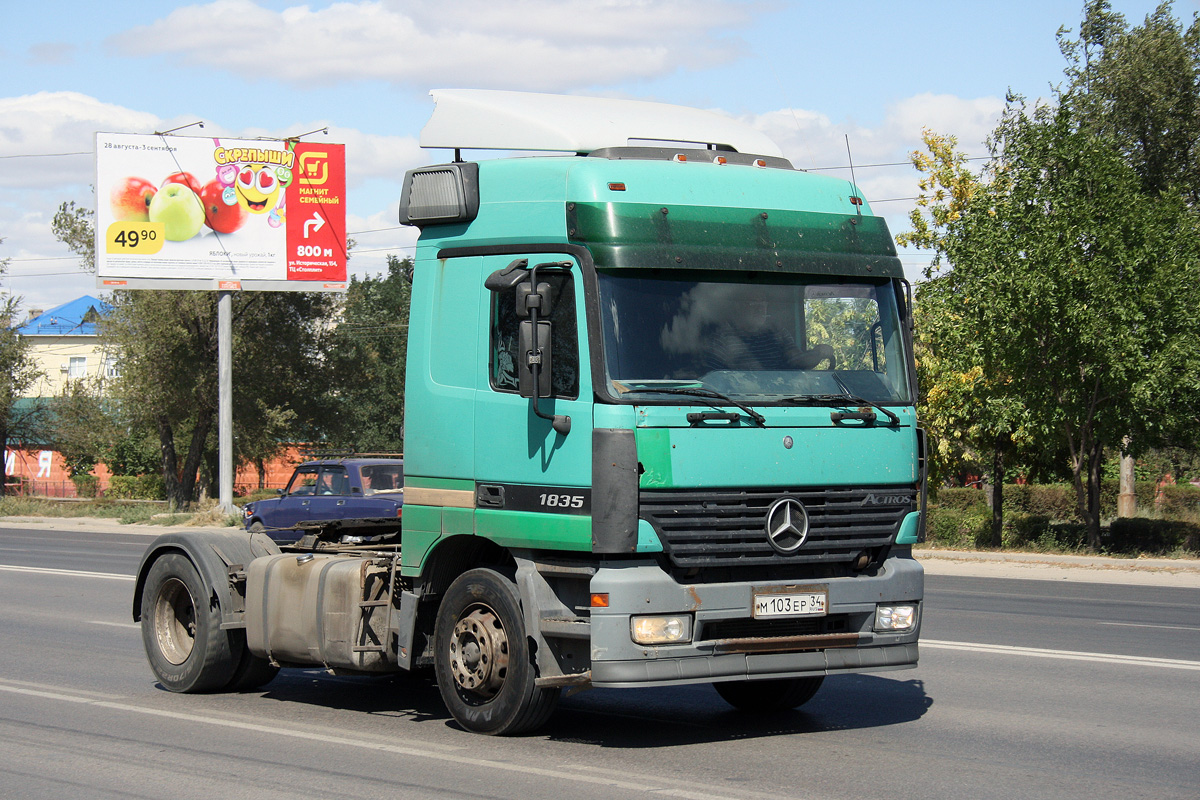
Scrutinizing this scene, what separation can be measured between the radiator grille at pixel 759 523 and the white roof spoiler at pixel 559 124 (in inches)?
91.8

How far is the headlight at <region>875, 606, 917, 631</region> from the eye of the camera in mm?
7543

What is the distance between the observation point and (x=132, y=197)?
105 feet

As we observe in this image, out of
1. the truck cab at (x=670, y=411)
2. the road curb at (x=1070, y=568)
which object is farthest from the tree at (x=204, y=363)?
the truck cab at (x=670, y=411)

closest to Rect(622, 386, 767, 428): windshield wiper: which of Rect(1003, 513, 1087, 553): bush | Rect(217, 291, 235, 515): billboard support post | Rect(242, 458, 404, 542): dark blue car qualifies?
Rect(242, 458, 404, 542): dark blue car

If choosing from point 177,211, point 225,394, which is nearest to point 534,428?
point 177,211

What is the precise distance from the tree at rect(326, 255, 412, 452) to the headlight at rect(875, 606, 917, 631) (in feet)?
115

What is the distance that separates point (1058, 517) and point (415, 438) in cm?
3276

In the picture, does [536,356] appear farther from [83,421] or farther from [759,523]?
[83,421]

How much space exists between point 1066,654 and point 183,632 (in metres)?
7.13

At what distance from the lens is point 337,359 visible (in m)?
49.3

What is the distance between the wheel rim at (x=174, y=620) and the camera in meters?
9.61

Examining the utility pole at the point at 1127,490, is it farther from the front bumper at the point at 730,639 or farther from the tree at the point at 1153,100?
the front bumper at the point at 730,639

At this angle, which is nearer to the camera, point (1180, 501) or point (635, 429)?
point (635, 429)

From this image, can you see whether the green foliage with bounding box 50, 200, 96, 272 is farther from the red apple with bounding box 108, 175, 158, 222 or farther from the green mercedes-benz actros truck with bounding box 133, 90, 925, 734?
the green mercedes-benz actros truck with bounding box 133, 90, 925, 734
